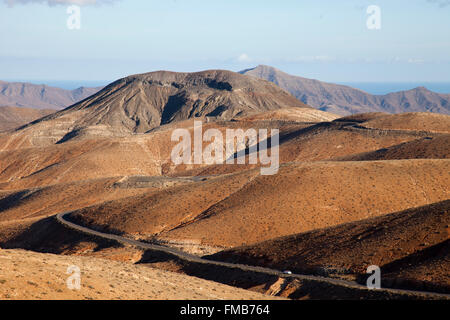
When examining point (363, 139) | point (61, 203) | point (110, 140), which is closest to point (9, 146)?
point (110, 140)

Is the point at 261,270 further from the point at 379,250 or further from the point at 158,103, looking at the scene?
the point at 158,103

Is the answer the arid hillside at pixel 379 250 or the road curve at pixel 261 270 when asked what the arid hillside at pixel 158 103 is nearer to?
the road curve at pixel 261 270

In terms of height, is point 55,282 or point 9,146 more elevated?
point 55,282

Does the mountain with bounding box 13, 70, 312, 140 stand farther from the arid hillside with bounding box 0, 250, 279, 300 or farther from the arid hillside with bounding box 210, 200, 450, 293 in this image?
the arid hillside with bounding box 0, 250, 279, 300

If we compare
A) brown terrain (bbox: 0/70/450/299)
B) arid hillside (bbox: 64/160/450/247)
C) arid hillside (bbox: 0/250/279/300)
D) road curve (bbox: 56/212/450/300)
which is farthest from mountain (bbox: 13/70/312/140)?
arid hillside (bbox: 0/250/279/300)

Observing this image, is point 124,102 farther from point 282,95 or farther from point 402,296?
point 402,296

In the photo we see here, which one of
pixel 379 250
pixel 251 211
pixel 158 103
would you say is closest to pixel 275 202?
pixel 251 211
